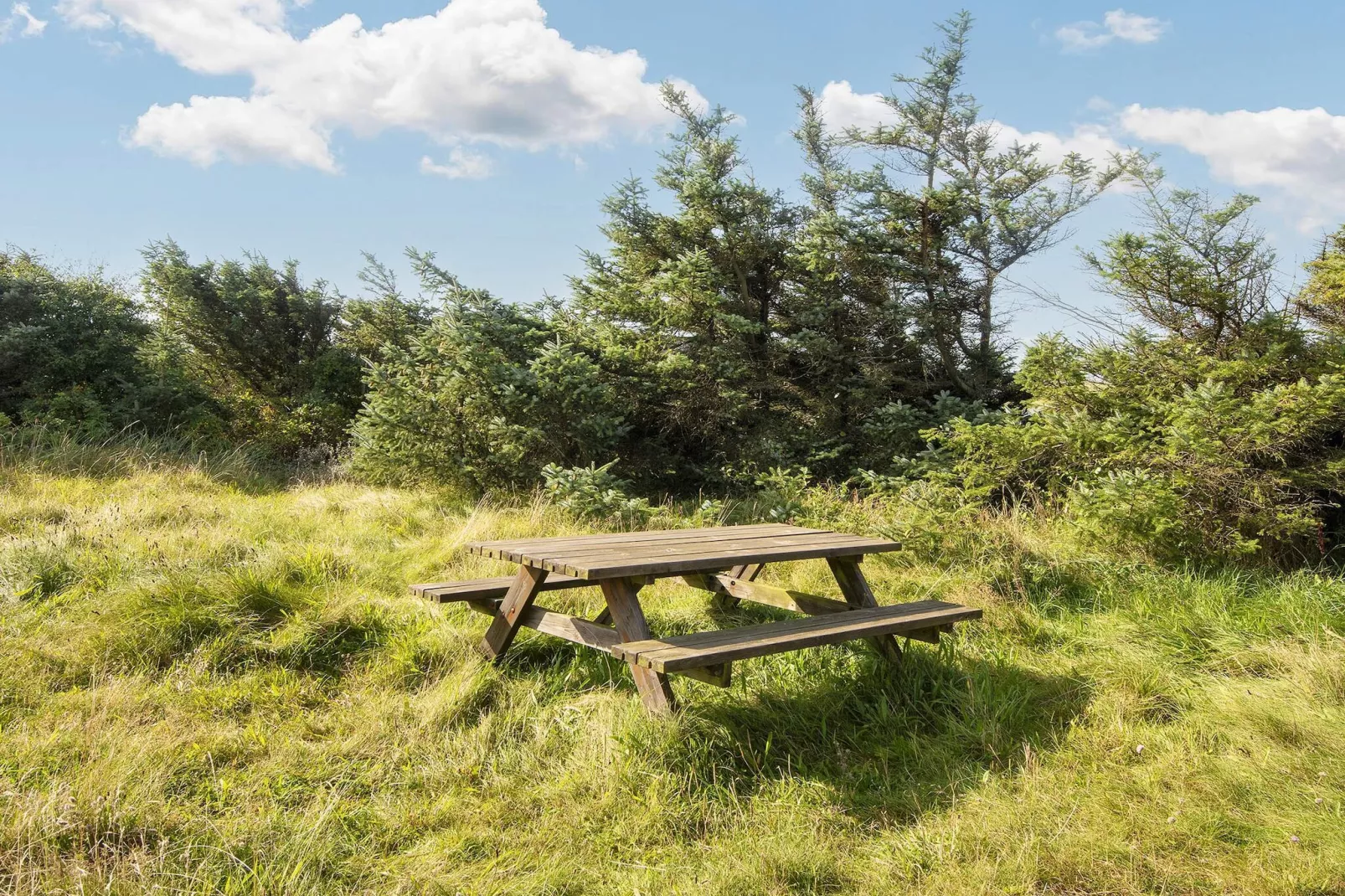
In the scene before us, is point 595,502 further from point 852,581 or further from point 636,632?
point 636,632

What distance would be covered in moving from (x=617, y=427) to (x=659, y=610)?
4122 millimetres

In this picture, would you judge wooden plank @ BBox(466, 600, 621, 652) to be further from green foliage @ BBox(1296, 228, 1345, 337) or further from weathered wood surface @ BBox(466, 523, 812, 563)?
green foliage @ BBox(1296, 228, 1345, 337)

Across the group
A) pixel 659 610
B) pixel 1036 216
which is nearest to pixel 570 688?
pixel 659 610

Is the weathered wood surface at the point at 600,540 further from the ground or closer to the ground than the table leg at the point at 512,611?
further from the ground

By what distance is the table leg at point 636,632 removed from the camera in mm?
3150

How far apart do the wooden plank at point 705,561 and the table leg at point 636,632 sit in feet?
0.44

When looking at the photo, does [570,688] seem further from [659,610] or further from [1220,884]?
[1220,884]

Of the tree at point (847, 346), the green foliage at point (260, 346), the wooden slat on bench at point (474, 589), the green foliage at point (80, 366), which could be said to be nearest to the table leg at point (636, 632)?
the wooden slat on bench at point (474, 589)

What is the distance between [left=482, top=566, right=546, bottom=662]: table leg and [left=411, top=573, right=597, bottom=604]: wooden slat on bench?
14 cm

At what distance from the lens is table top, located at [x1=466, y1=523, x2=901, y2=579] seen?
3.31m

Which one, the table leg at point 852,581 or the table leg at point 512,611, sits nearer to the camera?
the table leg at point 512,611

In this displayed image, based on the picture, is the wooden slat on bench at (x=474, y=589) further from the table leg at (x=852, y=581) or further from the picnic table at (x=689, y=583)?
the table leg at (x=852, y=581)

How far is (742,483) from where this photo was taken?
9156 millimetres

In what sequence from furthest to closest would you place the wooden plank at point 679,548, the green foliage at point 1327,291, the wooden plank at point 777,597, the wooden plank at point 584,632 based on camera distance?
the green foliage at point 1327,291 → the wooden plank at point 777,597 → the wooden plank at point 679,548 → the wooden plank at point 584,632
